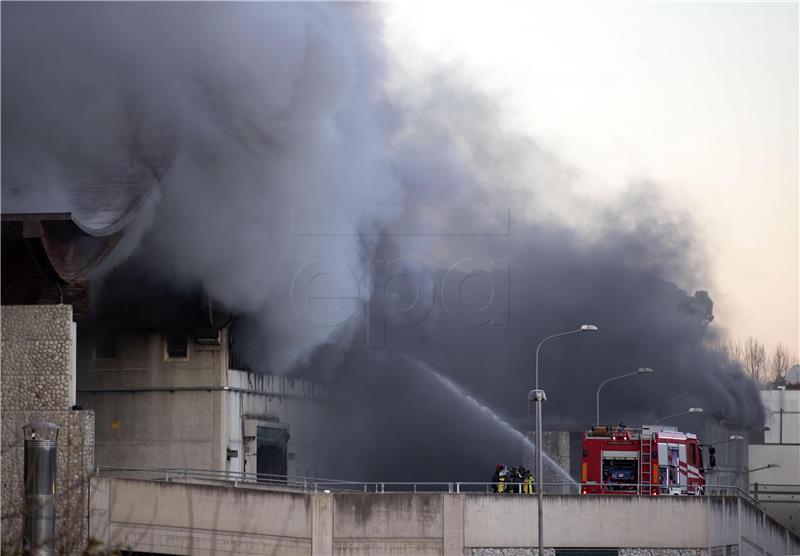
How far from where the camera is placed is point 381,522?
111 ft

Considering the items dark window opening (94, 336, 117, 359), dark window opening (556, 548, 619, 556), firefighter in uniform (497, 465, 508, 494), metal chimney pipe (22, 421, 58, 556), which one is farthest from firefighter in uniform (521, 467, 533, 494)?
dark window opening (94, 336, 117, 359)

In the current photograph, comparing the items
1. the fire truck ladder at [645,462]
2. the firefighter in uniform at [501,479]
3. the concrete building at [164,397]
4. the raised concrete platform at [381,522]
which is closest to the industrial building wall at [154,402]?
the concrete building at [164,397]

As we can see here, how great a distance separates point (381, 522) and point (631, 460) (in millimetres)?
8311

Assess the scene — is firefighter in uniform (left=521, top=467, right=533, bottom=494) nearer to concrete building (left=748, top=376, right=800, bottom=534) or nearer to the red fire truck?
the red fire truck

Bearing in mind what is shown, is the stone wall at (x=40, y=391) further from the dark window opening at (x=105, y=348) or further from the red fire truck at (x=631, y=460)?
the red fire truck at (x=631, y=460)

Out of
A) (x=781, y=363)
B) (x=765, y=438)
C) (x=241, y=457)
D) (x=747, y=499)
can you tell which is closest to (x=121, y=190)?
(x=241, y=457)

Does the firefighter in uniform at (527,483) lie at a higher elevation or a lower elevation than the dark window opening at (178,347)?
lower

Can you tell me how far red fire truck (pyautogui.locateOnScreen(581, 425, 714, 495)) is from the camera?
37.2 metres

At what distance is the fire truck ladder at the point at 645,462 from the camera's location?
122 feet

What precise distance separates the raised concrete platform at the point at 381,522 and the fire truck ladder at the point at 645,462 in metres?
2.05

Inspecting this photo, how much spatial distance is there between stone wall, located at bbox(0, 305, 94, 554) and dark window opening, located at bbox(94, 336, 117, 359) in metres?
7.94

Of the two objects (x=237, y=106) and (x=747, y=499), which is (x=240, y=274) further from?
(x=747, y=499)

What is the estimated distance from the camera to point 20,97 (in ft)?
132

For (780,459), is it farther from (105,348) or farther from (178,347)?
(105,348)
